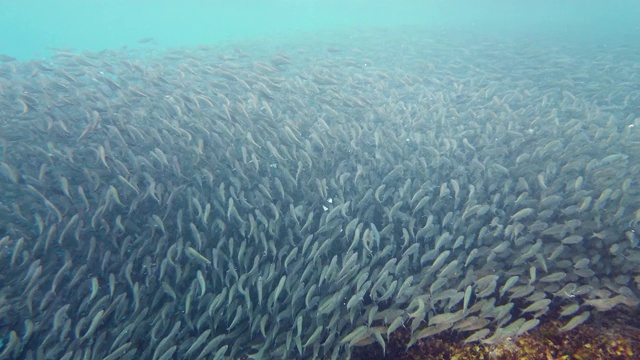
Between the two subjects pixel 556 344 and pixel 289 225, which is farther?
pixel 289 225

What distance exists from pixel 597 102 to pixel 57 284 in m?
14.5

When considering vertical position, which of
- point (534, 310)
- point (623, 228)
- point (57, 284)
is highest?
point (623, 228)

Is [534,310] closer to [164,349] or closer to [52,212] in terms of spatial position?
[164,349]

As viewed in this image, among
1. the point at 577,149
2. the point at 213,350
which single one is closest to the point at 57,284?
the point at 213,350

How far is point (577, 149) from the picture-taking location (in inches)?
272

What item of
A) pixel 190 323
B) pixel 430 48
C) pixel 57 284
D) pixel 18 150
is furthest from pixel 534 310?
pixel 430 48

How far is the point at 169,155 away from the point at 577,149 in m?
7.98

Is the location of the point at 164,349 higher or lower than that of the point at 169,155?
lower

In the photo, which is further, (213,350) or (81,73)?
(81,73)

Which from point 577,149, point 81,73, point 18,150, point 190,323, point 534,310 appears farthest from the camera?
point 81,73

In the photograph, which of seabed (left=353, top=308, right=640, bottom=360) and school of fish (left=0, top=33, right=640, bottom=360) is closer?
seabed (left=353, top=308, right=640, bottom=360)

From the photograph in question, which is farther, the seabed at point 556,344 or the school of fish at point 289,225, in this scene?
the school of fish at point 289,225

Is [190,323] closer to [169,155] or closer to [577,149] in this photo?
[169,155]

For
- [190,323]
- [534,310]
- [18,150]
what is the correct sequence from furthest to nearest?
[18,150], [190,323], [534,310]
